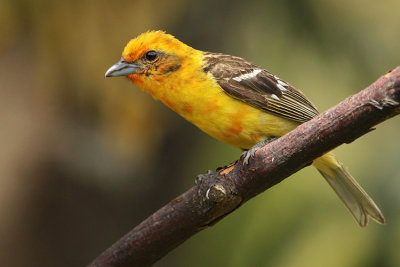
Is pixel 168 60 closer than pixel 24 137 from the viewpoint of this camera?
Yes

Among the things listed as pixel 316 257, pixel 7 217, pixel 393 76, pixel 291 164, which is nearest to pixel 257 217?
pixel 316 257

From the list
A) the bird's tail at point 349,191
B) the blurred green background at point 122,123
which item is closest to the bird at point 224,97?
the bird's tail at point 349,191

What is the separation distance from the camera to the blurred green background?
5.39 metres

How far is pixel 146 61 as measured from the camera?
392 cm

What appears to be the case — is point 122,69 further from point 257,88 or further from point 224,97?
point 257,88

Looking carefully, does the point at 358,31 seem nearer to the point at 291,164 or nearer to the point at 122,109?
the point at 122,109

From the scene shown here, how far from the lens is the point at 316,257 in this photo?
16.9 feet

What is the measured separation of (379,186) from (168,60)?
6.64ft

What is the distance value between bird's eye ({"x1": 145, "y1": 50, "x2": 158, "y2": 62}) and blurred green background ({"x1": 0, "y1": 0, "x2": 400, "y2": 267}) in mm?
2146

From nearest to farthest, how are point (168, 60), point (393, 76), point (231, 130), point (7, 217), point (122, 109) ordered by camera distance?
point (393, 76)
point (231, 130)
point (168, 60)
point (7, 217)
point (122, 109)

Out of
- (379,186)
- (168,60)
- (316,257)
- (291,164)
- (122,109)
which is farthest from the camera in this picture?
(122,109)

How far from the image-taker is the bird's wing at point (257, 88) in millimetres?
3838

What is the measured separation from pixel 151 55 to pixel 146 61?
54 mm

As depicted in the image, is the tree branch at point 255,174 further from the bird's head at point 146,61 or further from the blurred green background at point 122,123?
the blurred green background at point 122,123
